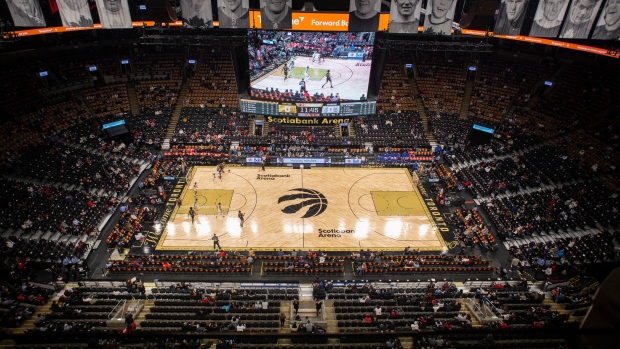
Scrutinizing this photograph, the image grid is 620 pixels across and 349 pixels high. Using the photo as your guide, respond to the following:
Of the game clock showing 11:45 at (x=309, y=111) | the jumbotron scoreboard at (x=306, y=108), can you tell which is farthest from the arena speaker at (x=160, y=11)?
the game clock showing 11:45 at (x=309, y=111)

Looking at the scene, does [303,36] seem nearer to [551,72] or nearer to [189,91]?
[189,91]

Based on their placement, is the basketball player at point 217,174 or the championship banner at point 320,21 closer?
the championship banner at point 320,21

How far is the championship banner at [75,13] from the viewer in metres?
26.3

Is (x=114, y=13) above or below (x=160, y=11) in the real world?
below

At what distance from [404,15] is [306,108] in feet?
34.9

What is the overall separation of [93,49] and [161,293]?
3299 centimetres

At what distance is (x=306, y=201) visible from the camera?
28.9 meters

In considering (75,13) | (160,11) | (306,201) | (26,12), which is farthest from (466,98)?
(26,12)

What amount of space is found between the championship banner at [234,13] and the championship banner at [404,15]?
10625 millimetres

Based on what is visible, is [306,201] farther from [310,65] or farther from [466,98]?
[466,98]

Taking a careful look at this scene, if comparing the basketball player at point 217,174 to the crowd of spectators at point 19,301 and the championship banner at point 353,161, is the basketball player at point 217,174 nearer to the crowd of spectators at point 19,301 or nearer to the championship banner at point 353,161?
the championship banner at point 353,161

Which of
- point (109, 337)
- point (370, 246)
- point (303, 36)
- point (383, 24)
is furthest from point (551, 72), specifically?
point (109, 337)

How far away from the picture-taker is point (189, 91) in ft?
133

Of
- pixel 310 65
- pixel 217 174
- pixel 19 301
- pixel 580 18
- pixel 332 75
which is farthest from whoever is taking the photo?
pixel 217 174
